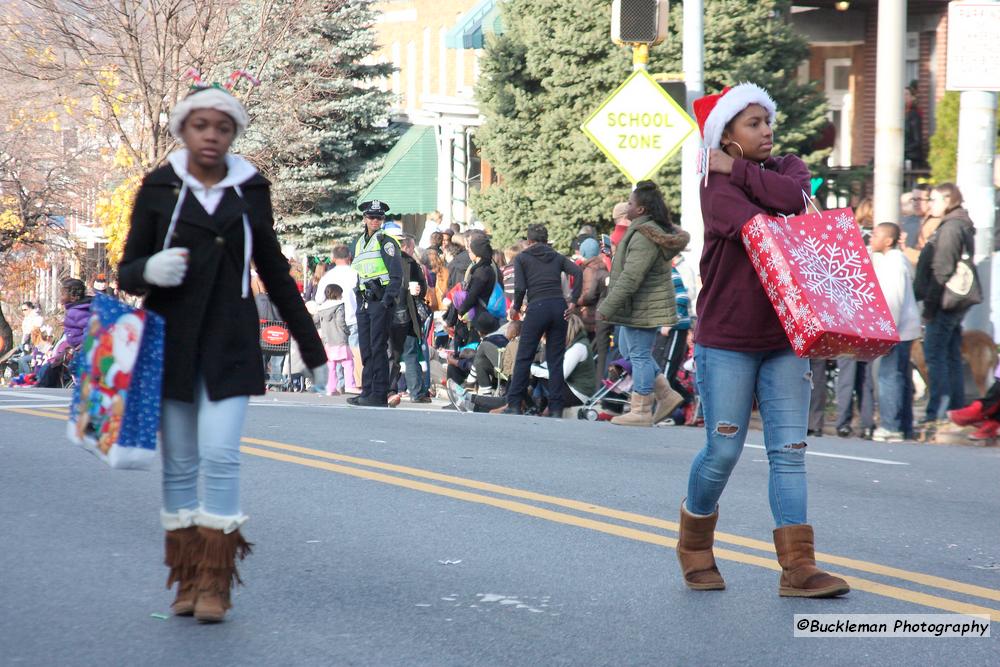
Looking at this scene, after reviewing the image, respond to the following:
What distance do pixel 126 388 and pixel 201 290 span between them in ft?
1.44

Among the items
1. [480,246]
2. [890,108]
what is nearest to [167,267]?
[480,246]

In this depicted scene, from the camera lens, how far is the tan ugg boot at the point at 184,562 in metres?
5.65

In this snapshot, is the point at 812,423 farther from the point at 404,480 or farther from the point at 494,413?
the point at 404,480

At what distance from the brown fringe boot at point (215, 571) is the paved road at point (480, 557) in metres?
0.09

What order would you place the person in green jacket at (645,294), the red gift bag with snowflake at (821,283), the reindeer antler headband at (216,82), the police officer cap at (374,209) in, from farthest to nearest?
the police officer cap at (374,209) → the person in green jacket at (645,294) → the red gift bag with snowflake at (821,283) → the reindeer antler headband at (216,82)

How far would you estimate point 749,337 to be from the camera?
611 centimetres

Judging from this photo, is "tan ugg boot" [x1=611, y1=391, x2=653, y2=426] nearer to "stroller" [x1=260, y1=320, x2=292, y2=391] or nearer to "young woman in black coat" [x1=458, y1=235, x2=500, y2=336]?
A: "young woman in black coat" [x1=458, y1=235, x2=500, y2=336]

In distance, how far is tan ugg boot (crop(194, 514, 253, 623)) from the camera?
5586mm

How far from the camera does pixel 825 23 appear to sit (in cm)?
3072

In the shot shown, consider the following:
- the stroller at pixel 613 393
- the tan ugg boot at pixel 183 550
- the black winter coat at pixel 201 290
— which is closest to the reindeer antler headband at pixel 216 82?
the black winter coat at pixel 201 290

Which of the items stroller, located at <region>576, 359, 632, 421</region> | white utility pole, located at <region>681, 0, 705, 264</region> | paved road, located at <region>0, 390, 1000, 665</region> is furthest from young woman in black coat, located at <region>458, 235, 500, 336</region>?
paved road, located at <region>0, 390, 1000, 665</region>

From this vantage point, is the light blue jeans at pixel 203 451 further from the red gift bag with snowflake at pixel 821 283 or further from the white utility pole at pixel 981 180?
the white utility pole at pixel 981 180

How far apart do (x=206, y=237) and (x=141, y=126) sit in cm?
2634

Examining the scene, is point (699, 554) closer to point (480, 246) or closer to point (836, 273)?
point (836, 273)
